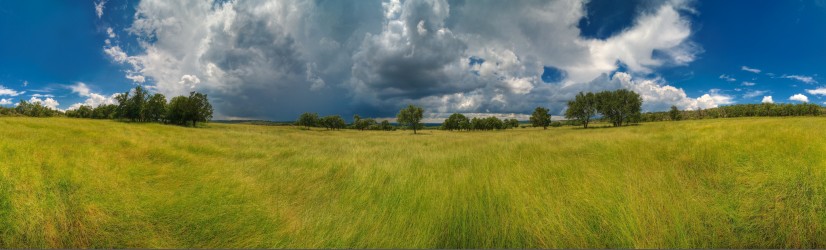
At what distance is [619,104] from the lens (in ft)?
208

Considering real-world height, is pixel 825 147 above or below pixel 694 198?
above

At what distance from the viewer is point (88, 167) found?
686 cm

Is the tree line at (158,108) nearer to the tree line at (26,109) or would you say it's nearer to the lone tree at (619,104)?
the tree line at (26,109)

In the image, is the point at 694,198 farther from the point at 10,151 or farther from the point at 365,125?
the point at 365,125


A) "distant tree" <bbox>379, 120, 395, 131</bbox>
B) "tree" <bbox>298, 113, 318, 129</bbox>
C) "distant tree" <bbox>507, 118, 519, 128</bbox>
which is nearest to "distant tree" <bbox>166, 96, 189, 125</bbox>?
"tree" <bbox>298, 113, 318, 129</bbox>

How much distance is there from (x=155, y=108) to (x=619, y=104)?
322 feet

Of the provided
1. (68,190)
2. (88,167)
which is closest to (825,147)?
(68,190)

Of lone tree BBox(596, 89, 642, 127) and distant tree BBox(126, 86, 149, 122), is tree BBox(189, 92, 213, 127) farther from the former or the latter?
lone tree BBox(596, 89, 642, 127)

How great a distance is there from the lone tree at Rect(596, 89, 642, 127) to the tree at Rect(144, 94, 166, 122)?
93.8 m

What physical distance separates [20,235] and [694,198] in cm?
1040

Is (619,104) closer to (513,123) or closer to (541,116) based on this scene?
(541,116)

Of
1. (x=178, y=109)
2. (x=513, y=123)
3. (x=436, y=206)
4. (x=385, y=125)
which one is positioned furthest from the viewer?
(x=513, y=123)

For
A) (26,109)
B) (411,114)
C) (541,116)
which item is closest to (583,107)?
(541,116)

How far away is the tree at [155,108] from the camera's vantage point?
2167 inches
